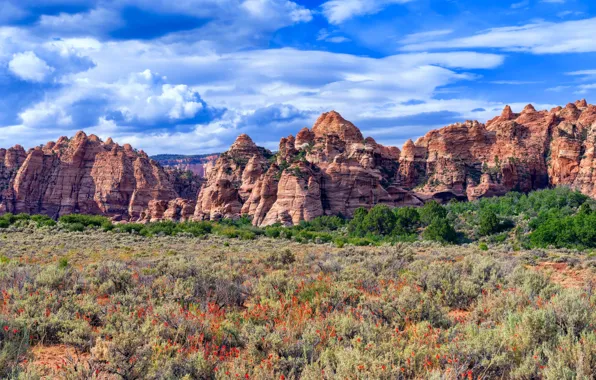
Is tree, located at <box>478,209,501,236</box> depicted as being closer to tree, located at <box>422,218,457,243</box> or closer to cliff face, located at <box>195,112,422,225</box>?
tree, located at <box>422,218,457,243</box>

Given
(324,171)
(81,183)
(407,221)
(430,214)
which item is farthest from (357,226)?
(81,183)

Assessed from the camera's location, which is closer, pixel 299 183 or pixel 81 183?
pixel 299 183

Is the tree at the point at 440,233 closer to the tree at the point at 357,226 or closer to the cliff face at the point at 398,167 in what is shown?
the tree at the point at 357,226

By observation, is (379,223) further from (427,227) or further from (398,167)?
(398,167)

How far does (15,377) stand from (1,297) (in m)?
5.78

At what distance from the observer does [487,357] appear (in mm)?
6102

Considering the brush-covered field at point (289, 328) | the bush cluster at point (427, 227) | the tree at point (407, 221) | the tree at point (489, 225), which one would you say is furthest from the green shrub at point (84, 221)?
the tree at point (489, 225)

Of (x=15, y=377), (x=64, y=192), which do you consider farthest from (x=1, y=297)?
A: (x=64, y=192)

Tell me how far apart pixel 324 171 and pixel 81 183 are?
198 ft

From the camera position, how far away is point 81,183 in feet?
345

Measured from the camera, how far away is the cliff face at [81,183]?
333ft

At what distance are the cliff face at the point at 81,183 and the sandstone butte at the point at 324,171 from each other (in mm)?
229

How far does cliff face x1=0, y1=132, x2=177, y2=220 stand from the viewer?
10144 centimetres

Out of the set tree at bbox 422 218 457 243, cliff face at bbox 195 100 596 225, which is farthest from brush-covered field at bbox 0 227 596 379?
cliff face at bbox 195 100 596 225
